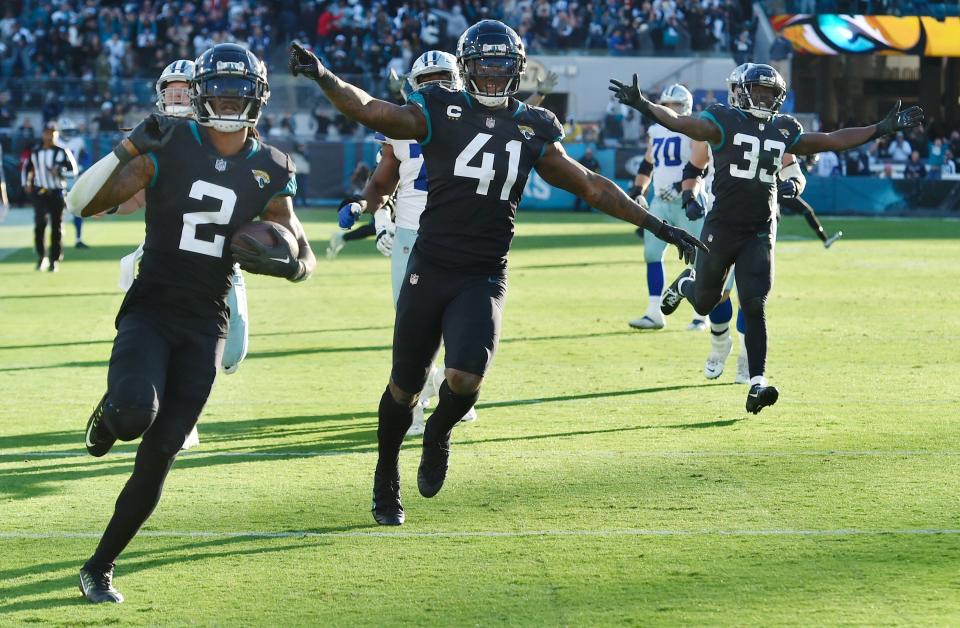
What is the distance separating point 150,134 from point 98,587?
162 centimetres

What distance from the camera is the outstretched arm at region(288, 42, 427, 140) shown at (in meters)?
5.50

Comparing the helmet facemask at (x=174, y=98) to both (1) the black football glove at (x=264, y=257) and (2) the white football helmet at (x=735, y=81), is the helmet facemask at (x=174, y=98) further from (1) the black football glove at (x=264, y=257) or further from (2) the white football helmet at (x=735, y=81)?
(2) the white football helmet at (x=735, y=81)

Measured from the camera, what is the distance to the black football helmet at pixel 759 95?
347 inches

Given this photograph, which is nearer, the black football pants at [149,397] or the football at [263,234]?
the black football pants at [149,397]

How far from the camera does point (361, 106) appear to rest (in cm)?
570

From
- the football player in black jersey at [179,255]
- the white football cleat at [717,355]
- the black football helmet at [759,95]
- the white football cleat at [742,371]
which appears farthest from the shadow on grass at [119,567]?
the white football cleat at [742,371]

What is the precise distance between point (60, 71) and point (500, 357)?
27.0 meters

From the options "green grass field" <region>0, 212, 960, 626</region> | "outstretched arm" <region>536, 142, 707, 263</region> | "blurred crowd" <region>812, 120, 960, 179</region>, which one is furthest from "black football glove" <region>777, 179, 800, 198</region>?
"blurred crowd" <region>812, 120, 960, 179</region>

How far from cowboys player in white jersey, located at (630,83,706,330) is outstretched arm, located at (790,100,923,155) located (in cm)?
364

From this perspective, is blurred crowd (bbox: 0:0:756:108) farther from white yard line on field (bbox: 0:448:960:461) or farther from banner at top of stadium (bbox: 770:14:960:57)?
white yard line on field (bbox: 0:448:960:461)

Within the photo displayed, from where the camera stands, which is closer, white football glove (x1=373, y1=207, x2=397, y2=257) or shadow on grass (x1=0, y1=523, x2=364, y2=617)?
shadow on grass (x1=0, y1=523, x2=364, y2=617)

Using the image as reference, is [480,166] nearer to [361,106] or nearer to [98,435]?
[361,106]

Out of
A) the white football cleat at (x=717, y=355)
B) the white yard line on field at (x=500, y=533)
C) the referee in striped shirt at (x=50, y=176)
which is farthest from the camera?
the referee in striped shirt at (x=50, y=176)

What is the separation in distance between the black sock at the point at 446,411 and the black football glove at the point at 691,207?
4.33m
